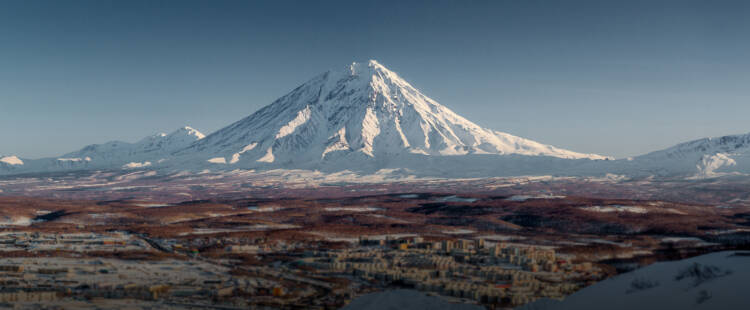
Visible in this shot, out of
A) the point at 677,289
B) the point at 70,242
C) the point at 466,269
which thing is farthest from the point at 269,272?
the point at 677,289

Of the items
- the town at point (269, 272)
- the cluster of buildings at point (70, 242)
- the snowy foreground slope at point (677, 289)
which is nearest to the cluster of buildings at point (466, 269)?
the town at point (269, 272)

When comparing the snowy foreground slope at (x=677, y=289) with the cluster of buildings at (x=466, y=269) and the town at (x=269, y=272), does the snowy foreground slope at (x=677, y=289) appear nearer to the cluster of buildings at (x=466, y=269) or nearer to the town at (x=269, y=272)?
the cluster of buildings at (x=466, y=269)

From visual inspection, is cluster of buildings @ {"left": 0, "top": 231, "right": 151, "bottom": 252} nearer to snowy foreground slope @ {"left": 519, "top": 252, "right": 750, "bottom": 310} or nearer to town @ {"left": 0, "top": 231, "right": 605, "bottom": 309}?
town @ {"left": 0, "top": 231, "right": 605, "bottom": 309}

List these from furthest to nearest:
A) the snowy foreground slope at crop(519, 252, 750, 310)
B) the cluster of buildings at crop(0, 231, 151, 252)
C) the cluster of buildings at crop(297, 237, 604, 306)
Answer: the cluster of buildings at crop(0, 231, 151, 252)
the cluster of buildings at crop(297, 237, 604, 306)
the snowy foreground slope at crop(519, 252, 750, 310)

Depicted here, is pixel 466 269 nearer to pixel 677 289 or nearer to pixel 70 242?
pixel 677 289

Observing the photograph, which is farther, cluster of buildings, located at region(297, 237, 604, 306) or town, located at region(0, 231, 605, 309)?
cluster of buildings, located at region(297, 237, 604, 306)

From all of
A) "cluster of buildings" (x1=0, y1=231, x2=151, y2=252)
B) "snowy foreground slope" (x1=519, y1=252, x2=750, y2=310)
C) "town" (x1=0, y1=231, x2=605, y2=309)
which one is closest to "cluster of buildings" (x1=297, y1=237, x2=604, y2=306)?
"town" (x1=0, y1=231, x2=605, y2=309)

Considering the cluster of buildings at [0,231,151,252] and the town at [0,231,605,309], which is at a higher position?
the cluster of buildings at [0,231,151,252]

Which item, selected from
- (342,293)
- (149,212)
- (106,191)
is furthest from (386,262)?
(106,191)
